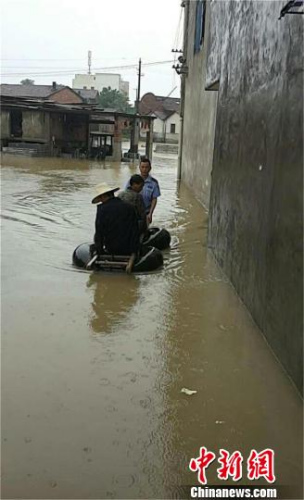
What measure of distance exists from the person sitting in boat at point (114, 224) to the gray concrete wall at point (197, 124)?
7953 millimetres

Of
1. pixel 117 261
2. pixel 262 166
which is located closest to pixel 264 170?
pixel 262 166

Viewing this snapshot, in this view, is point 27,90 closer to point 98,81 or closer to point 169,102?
point 169,102

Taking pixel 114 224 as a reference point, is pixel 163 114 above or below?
above

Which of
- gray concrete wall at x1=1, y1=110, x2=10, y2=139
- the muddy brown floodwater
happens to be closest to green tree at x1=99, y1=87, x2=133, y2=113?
gray concrete wall at x1=1, y1=110, x2=10, y2=139

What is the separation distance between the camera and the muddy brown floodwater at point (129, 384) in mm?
3348

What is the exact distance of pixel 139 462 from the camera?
3.41 meters

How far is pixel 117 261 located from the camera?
25.8ft

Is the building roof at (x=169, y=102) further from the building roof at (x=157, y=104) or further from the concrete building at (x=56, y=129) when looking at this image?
the concrete building at (x=56, y=129)

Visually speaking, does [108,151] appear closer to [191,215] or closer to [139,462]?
[191,215]

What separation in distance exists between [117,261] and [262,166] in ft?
9.41

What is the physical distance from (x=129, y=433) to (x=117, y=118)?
36.8 metres

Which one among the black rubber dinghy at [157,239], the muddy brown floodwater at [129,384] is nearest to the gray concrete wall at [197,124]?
the black rubber dinghy at [157,239]

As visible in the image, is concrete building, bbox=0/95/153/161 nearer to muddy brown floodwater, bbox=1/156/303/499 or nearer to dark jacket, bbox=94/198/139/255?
dark jacket, bbox=94/198/139/255

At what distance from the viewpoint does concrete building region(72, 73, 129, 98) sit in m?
116
